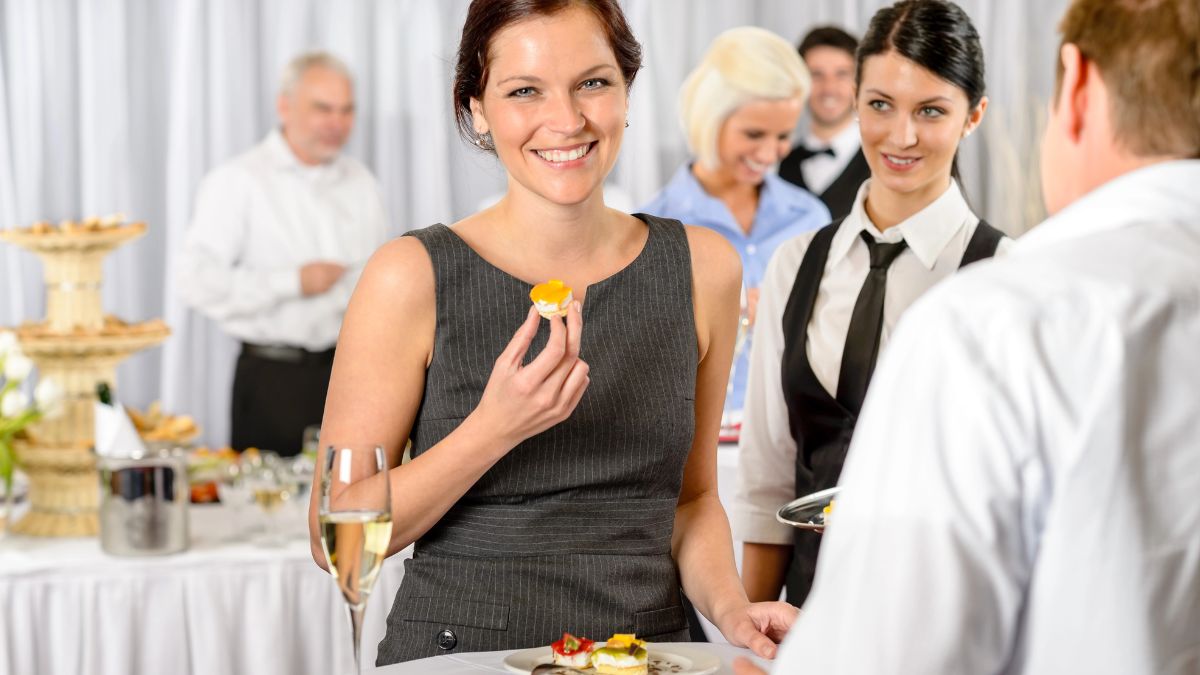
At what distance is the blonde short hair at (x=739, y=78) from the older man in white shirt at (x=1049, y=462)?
9.89ft

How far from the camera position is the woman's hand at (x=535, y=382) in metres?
1.42

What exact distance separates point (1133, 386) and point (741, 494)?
1.54 metres

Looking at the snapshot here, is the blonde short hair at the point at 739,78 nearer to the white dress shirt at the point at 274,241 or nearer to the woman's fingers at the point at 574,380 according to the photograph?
the white dress shirt at the point at 274,241

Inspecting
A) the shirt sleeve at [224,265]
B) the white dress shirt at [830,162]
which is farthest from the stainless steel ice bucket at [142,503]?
the white dress shirt at [830,162]

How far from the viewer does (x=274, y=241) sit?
16.7 ft

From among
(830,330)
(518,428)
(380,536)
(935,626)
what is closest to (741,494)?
(830,330)

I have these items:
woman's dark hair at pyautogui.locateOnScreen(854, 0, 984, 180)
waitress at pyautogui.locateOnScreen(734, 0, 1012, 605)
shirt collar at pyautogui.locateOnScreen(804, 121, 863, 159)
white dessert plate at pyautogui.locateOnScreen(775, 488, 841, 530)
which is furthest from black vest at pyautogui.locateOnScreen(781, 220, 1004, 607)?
shirt collar at pyautogui.locateOnScreen(804, 121, 863, 159)

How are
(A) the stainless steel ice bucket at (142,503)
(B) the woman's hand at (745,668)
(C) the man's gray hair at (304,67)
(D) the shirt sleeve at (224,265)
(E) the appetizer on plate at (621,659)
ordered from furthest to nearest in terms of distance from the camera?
1. (C) the man's gray hair at (304,67)
2. (D) the shirt sleeve at (224,265)
3. (A) the stainless steel ice bucket at (142,503)
4. (E) the appetizer on plate at (621,659)
5. (B) the woman's hand at (745,668)

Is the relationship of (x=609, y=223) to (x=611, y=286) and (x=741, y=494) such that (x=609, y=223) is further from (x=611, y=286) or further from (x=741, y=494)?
(x=741, y=494)

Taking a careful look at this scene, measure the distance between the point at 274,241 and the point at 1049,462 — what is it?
4569 millimetres

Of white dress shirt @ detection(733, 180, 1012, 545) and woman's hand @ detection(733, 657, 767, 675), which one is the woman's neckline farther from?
woman's hand @ detection(733, 657, 767, 675)

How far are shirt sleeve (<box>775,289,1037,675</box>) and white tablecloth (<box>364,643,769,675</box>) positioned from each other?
524 mm

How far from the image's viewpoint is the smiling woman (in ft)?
5.34

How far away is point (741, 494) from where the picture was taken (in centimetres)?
231
